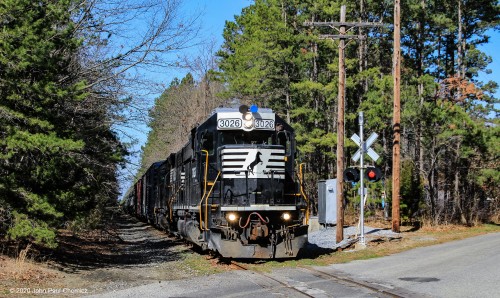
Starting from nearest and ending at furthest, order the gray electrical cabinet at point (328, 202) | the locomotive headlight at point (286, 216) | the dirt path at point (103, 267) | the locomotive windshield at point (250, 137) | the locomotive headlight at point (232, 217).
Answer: the dirt path at point (103, 267) < the locomotive headlight at point (232, 217) < the locomotive headlight at point (286, 216) < the locomotive windshield at point (250, 137) < the gray electrical cabinet at point (328, 202)

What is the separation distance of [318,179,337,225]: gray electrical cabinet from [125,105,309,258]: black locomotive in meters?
9.64

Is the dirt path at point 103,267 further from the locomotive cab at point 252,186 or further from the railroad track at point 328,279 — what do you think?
the railroad track at point 328,279

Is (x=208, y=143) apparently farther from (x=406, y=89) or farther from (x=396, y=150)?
(x=406, y=89)

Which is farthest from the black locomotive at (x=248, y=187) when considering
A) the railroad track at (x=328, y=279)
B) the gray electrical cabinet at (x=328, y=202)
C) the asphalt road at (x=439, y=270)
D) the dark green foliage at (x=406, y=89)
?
the dark green foliage at (x=406, y=89)

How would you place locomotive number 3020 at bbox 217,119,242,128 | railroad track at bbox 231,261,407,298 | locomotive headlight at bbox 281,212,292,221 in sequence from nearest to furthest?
railroad track at bbox 231,261,407,298, locomotive headlight at bbox 281,212,292,221, locomotive number 3020 at bbox 217,119,242,128

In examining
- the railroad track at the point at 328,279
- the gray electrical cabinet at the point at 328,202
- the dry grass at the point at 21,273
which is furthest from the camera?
the gray electrical cabinet at the point at 328,202

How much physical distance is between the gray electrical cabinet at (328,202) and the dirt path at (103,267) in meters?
7.11

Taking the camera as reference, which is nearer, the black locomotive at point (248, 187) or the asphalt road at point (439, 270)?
the asphalt road at point (439, 270)

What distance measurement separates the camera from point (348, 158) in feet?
122

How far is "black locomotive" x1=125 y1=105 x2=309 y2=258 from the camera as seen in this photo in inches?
540

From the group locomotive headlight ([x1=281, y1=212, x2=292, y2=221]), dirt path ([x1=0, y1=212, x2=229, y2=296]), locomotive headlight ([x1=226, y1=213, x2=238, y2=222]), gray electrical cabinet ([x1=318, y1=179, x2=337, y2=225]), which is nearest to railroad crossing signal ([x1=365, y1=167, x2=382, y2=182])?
locomotive headlight ([x1=281, y1=212, x2=292, y2=221])

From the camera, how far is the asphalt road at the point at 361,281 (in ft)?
30.9

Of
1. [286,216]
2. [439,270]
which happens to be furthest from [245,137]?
[439,270]

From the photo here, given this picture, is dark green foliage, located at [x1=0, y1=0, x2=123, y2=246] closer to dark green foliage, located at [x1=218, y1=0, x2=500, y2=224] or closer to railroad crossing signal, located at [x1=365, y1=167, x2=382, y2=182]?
railroad crossing signal, located at [x1=365, y1=167, x2=382, y2=182]
